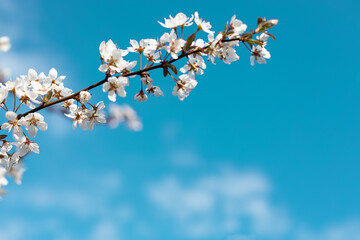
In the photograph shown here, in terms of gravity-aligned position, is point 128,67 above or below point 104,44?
below

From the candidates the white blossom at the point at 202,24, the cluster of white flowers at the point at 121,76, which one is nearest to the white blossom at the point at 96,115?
the cluster of white flowers at the point at 121,76

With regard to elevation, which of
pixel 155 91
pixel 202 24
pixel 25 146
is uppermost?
pixel 202 24

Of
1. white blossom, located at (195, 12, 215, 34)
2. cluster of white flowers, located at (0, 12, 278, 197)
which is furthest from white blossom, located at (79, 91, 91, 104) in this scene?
white blossom, located at (195, 12, 215, 34)

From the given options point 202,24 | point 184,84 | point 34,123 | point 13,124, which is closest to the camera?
point 13,124

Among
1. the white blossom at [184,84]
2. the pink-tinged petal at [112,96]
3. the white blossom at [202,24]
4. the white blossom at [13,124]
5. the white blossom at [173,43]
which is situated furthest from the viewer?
the white blossom at [184,84]

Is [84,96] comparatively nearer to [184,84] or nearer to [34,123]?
[34,123]

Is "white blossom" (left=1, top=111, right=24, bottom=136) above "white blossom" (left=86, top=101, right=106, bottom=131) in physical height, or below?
below

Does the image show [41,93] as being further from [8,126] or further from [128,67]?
[128,67]

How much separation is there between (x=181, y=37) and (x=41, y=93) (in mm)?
1097

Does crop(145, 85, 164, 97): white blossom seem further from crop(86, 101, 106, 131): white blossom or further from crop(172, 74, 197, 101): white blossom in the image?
crop(86, 101, 106, 131): white blossom

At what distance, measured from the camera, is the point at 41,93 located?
240 centimetres

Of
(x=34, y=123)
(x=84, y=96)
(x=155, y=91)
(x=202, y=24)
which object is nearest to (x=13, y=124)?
(x=34, y=123)

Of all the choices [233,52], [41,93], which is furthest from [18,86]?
[233,52]

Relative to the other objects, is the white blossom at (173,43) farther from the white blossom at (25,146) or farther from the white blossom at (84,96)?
the white blossom at (25,146)
